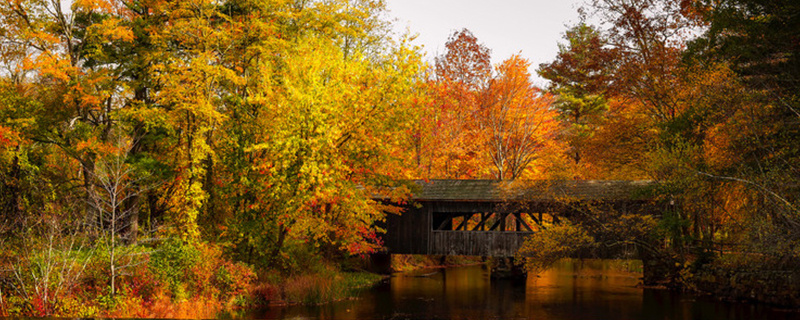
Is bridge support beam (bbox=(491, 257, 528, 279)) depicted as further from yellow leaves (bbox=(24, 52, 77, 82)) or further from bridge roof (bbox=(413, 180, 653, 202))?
yellow leaves (bbox=(24, 52, 77, 82))

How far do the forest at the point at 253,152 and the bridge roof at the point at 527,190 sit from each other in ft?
3.96

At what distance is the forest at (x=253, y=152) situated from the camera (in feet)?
55.3

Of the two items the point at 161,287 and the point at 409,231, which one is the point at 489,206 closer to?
the point at 409,231

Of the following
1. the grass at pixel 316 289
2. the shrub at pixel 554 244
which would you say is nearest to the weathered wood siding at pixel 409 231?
the grass at pixel 316 289

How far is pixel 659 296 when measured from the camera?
869 inches

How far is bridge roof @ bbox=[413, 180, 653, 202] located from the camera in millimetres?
24297

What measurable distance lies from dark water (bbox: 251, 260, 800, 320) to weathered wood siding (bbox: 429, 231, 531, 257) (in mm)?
1425

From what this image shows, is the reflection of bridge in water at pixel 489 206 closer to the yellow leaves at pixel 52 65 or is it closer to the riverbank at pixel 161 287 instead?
the riverbank at pixel 161 287

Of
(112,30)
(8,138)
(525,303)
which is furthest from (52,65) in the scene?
(525,303)

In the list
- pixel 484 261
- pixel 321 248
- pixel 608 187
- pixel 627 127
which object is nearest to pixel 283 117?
pixel 321 248

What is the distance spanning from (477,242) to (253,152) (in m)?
10.5

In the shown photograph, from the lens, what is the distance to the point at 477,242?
26.5 meters

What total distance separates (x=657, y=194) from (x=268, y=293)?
583 inches

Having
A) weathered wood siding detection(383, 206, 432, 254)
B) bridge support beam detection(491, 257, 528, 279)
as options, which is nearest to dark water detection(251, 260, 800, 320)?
bridge support beam detection(491, 257, 528, 279)
